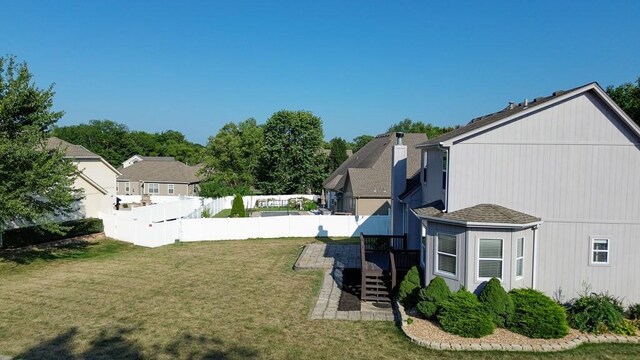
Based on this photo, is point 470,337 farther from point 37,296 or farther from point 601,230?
point 37,296

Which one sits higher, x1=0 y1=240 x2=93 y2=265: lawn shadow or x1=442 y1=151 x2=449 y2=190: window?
x1=442 y1=151 x2=449 y2=190: window

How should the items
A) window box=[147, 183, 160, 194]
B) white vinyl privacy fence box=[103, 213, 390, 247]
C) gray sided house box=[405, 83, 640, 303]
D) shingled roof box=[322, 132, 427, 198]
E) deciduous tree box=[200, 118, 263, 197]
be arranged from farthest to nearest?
1. deciduous tree box=[200, 118, 263, 197]
2. window box=[147, 183, 160, 194]
3. shingled roof box=[322, 132, 427, 198]
4. white vinyl privacy fence box=[103, 213, 390, 247]
5. gray sided house box=[405, 83, 640, 303]

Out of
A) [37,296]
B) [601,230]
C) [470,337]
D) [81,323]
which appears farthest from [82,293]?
[601,230]

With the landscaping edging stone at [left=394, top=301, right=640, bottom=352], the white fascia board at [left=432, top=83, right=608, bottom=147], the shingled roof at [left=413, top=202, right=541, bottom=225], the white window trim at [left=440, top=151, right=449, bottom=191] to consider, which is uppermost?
the white fascia board at [left=432, top=83, right=608, bottom=147]

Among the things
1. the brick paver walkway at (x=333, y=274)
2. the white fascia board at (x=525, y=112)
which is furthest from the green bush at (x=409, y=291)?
the white fascia board at (x=525, y=112)

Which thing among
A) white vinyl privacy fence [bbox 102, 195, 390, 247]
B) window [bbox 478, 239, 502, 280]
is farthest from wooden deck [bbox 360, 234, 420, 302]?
white vinyl privacy fence [bbox 102, 195, 390, 247]

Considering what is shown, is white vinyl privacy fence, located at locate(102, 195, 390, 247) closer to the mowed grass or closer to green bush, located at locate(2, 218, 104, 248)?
green bush, located at locate(2, 218, 104, 248)

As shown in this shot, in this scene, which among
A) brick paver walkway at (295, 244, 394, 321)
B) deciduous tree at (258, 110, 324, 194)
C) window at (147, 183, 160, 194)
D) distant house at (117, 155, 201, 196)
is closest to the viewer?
brick paver walkway at (295, 244, 394, 321)
